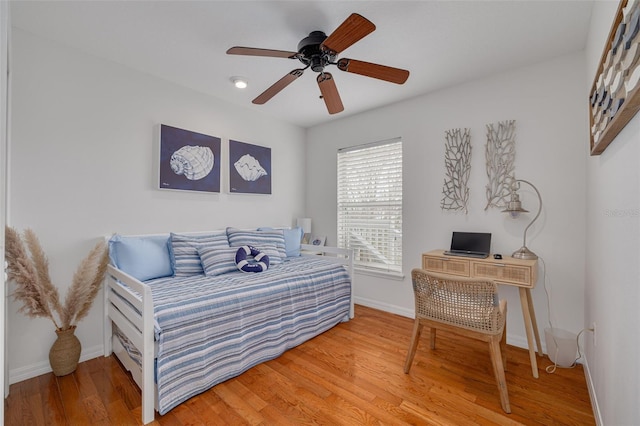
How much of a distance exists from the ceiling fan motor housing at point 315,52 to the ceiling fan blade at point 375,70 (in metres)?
0.12

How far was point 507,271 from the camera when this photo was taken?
7.28 ft

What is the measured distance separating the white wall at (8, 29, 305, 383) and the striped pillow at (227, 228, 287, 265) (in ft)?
1.24

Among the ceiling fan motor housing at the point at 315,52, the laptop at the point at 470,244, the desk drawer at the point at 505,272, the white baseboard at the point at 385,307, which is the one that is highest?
the ceiling fan motor housing at the point at 315,52

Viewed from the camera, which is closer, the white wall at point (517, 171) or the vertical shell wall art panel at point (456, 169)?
the white wall at point (517, 171)

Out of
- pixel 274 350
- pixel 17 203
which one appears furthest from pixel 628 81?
pixel 17 203

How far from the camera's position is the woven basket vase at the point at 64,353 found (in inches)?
79.6

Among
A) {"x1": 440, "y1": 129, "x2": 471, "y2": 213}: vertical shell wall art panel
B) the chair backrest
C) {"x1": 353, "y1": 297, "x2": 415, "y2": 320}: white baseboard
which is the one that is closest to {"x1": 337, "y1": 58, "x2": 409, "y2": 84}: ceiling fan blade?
{"x1": 440, "y1": 129, "x2": 471, "y2": 213}: vertical shell wall art panel

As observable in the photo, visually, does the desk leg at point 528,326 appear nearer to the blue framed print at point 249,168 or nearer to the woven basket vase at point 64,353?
the blue framed print at point 249,168

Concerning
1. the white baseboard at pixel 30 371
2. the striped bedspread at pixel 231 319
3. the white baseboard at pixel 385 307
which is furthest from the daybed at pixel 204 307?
the white baseboard at pixel 385 307

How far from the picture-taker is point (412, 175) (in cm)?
320

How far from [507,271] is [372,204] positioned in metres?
1.67

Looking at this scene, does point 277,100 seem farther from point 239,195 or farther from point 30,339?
point 30,339

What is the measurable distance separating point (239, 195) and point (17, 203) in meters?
1.84

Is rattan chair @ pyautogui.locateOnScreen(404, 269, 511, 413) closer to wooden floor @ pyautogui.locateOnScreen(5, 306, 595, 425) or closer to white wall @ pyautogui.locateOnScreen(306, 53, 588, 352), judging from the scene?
wooden floor @ pyautogui.locateOnScreen(5, 306, 595, 425)
